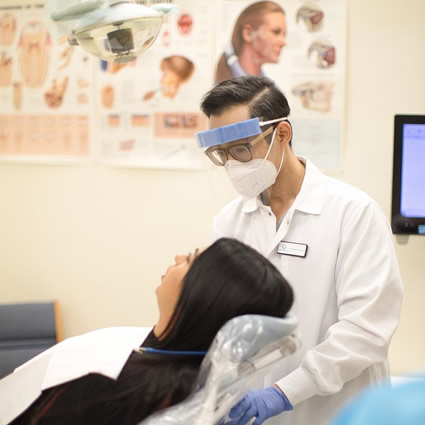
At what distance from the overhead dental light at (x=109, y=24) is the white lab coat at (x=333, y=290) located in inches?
23.1

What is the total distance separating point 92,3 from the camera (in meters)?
1.35

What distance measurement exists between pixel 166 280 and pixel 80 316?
1752 mm

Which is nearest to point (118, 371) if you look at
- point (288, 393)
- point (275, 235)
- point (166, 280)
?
point (166, 280)

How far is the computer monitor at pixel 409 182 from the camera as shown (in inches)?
88.4

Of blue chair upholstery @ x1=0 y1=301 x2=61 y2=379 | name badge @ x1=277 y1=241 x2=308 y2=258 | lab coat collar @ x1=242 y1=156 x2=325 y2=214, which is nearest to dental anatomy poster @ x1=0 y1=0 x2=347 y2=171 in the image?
blue chair upholstery @ x1=0 y1=301 x2=61 y2=379

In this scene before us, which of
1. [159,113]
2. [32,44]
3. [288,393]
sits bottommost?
[288,393]

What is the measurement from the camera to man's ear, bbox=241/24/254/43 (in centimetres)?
251

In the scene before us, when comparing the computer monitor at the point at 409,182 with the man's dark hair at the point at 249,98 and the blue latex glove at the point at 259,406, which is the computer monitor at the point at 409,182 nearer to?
the man's dark hair at the point at 249,98

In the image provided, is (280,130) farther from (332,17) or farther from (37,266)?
A: (37,266)

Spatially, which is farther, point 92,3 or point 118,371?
point 92,3

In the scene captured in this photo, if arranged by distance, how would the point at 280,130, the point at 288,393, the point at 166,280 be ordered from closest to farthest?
the point at 166,280, the point at 288,393, the point at 280,130

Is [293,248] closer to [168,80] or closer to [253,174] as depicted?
[253,174]

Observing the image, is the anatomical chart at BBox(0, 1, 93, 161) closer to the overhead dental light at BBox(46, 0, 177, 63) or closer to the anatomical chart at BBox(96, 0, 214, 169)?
the anatomical chart at BBox(96, 0, 214, 169)

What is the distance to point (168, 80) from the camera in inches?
104
